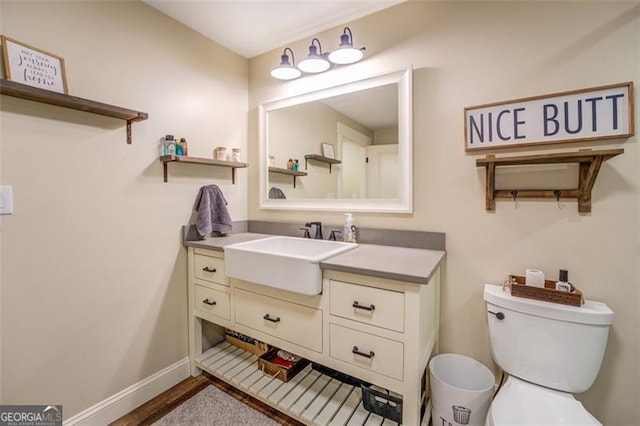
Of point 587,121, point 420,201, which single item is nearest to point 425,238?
point 420,201

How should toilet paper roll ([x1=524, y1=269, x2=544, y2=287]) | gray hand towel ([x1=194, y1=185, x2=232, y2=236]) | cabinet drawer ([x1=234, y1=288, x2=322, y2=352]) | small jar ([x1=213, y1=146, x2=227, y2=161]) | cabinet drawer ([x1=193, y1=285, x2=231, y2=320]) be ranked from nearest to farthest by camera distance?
toilet paper roll ([x1=524, y1=269, x2=544, y2=287]) < cabinet drawer ([x1=234, y1=288, x2=322, y2=352]) < cabinet drawer ([x1=193, y1=285, x2=231, y2=320]) < gray hand towel ([x1=194, y1=185, x2=232, y2=236]) < small jar ([x1=213, y1=146, x2=227, y2=161])

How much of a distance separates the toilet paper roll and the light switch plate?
2.27 metres

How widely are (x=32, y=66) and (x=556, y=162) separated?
2354 millimetres

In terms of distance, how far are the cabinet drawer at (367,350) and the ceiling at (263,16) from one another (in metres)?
1.79

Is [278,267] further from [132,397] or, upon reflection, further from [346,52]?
[346,52]

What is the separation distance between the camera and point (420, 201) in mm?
1588

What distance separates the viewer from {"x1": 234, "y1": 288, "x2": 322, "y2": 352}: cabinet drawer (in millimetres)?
1341

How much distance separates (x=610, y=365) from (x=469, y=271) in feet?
2.13

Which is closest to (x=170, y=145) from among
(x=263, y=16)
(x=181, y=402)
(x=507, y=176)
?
(x=263, y=16)

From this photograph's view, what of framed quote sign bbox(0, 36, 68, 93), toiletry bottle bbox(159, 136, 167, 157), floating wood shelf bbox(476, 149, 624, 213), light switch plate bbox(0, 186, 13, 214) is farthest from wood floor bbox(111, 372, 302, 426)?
framed quote sign bbox(0, 36, 68, 93)

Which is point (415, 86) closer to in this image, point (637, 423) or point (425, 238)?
point (425, 238)

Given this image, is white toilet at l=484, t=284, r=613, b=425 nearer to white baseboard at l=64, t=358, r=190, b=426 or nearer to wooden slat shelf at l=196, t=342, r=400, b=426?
wooden slat shelf at l=196, t=342, r=400, b=426

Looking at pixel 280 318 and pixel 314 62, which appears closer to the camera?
pixel 280 318

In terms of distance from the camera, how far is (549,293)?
1.14 m
